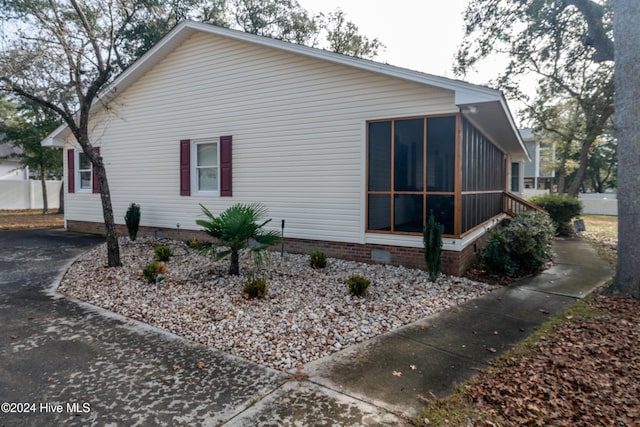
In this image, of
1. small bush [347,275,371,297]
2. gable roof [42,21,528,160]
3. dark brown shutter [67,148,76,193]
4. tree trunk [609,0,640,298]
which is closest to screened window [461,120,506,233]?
gable roof [42,21,528,160]

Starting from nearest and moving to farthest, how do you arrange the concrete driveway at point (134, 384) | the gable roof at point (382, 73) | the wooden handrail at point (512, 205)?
the concrete driveway at point (134, 384) → the gable roof at point (382, 73) → the wooden handrail at point (512, 205)

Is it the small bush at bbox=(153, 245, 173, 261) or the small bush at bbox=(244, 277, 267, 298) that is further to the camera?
the small bush at bbox=(153, 245, 173, 261)

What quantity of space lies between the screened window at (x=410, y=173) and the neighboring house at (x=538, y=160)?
18876mm

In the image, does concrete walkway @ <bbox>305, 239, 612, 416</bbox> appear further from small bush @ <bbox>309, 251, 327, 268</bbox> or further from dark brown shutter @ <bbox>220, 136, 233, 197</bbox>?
dark brown shutter @ <bbox>220, 136, 233, 197</bbox>

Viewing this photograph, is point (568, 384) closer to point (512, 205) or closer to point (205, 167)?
point (205, 167)

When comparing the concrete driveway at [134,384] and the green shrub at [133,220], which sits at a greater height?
the green shrub at [133,220]

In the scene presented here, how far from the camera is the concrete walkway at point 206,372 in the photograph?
281cm

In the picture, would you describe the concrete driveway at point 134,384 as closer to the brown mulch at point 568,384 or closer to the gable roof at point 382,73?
the brown mulch at point 568,384

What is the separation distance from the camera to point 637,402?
2949 millimetres

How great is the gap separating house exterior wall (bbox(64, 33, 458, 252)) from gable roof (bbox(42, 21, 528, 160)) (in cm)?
27

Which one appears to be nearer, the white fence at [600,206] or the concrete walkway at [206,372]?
the concrete walkway at [206,372]

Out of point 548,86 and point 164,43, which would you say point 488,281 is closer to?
point 164,43

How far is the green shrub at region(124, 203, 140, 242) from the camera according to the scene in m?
10.3

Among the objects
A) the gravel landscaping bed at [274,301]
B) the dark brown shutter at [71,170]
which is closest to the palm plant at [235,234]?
the gravel landscaping bed at [274,301]
